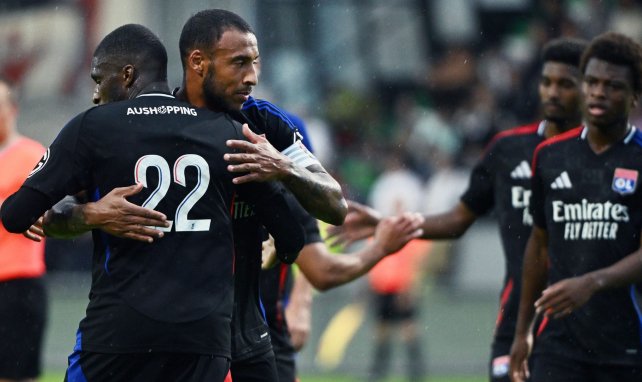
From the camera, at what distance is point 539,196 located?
6996 millimetres

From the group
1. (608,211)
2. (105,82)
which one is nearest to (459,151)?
(608,211)

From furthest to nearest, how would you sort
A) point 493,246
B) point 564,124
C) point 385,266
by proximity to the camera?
point 493,246, point 385,266, point 564,124

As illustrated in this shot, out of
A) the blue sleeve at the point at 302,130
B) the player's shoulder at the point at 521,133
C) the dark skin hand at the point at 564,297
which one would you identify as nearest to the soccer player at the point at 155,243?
the blue sleeve at the point at 302,130

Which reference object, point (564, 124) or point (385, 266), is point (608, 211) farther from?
point (385, 266)

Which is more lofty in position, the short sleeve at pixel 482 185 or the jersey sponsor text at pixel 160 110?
the jersey sponsor text at pixel 160 110

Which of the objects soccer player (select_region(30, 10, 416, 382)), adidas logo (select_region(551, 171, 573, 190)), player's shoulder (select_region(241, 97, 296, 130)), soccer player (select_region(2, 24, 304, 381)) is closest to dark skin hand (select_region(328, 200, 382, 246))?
adidas logo (select_region(551, 171, 573, 190))

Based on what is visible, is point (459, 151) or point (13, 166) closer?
point (13, 166)

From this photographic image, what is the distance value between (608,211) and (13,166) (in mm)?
4166

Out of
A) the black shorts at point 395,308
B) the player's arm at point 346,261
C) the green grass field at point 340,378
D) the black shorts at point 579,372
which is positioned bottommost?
the green grass field at point 340,378

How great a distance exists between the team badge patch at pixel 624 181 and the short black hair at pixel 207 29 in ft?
7.60

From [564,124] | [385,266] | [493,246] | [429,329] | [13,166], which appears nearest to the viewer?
[564,124]

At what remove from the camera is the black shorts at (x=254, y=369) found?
5.77 m

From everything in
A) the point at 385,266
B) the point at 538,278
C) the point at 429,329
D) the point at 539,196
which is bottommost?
the point at 429,329

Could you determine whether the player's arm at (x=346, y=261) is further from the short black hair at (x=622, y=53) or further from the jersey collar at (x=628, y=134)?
the short black hair at (x=622, y=53)
